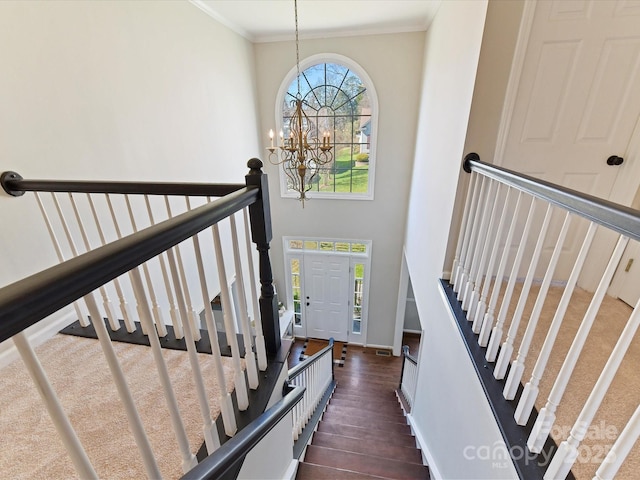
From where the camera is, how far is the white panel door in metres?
1.79

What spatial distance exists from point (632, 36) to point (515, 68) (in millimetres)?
669

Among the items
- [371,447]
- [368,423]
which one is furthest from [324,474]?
[368,423]

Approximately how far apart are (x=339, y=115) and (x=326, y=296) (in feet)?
10.8

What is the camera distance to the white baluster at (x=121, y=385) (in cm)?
57

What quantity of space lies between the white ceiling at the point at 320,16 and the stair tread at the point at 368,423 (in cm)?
467

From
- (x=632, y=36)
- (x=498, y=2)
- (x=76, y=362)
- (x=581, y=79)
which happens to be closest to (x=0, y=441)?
(x=76, y=362)

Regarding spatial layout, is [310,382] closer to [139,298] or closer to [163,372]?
[163,372]

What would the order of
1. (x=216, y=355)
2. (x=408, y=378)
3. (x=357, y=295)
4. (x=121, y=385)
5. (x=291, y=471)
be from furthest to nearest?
(x=357, y=295) < (x=408, y=378) < (x=291, y=471) < (x=216, y=355) < (x=121, y=385)

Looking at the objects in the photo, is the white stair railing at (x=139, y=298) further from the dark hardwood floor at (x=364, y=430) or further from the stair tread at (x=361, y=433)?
the stair tread at (x=361, y=433)

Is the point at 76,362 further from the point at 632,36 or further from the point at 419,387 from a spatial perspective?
the point at 632,36

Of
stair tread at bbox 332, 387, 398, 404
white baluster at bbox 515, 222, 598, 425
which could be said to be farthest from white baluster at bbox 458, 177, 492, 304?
stair tread at bbox 332, 387, 398, 404

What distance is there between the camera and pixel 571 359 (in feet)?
2.96

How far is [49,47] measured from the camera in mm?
1742

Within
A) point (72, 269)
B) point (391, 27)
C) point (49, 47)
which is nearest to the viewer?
point (72, 269)
